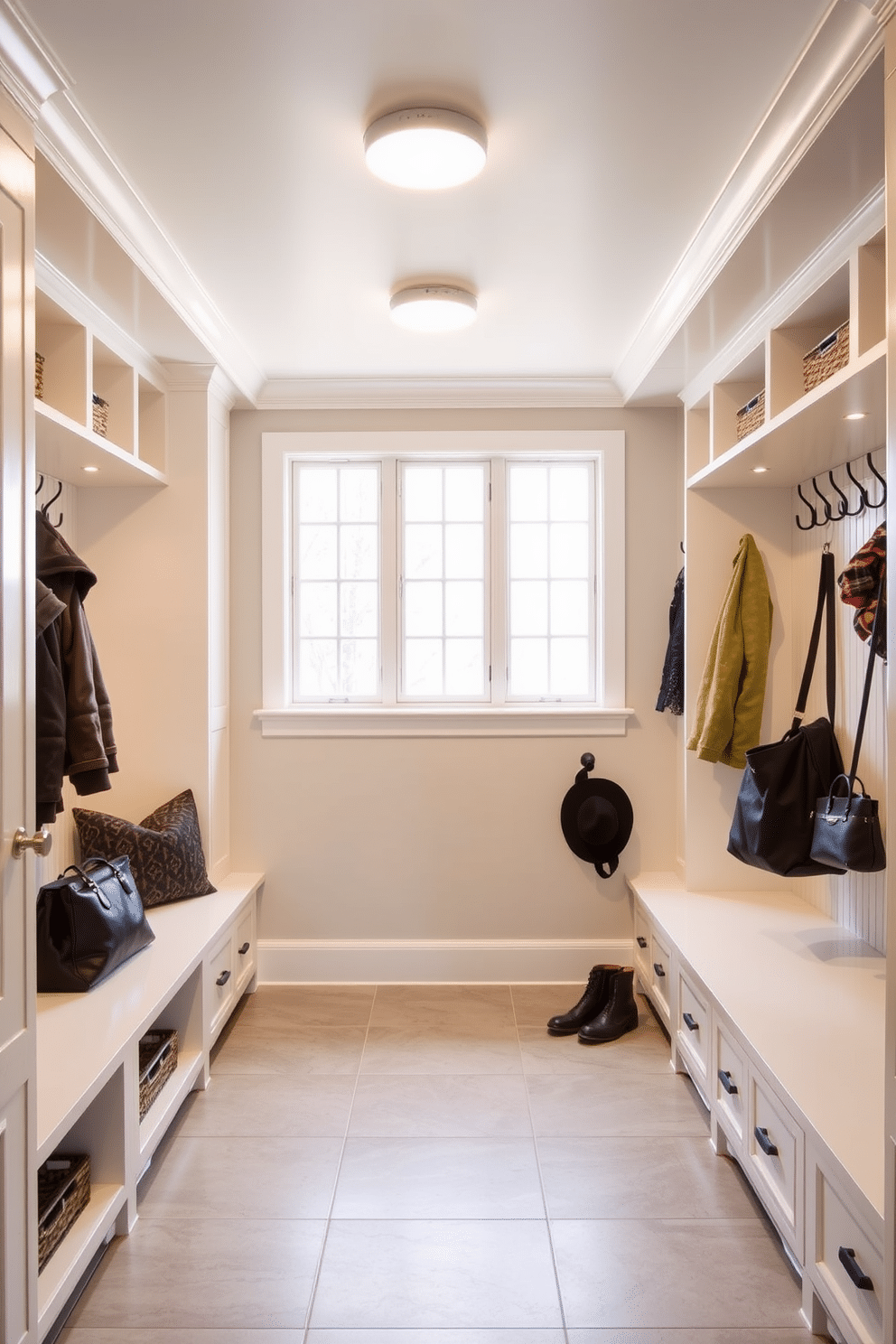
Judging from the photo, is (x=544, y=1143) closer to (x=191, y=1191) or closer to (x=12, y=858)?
(x=191, y=1191)

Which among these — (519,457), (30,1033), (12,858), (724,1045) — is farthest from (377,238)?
(724,1045)

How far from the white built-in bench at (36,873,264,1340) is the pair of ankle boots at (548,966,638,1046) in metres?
1.24

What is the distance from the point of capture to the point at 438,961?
388 centimetres

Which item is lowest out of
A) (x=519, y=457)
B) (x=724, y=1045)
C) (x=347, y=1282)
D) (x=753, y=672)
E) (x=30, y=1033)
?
(x=347, y=1282)

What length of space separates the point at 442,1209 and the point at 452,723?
193cm

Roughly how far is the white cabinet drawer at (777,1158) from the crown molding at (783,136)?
201 centimetres

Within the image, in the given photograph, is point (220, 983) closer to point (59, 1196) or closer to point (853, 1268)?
point (59, 1196)

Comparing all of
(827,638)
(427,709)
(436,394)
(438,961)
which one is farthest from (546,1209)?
(436,394)

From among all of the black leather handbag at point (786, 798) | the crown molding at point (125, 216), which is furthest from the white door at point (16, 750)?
the black leather handbag at point (786, 798)

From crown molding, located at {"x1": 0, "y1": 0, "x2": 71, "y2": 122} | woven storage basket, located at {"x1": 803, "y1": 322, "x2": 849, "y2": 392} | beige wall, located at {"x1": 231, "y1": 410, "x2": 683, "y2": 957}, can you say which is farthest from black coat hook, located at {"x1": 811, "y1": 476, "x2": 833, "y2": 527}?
crown molding, located at {"x1": 0, "y1": 0, "x2": 71, "y2": 122}

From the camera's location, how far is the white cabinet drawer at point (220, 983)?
118 inches

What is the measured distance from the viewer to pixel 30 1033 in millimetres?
1652

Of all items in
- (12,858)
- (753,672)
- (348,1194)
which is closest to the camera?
(12,858)

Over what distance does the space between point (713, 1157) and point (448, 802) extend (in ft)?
5.64
